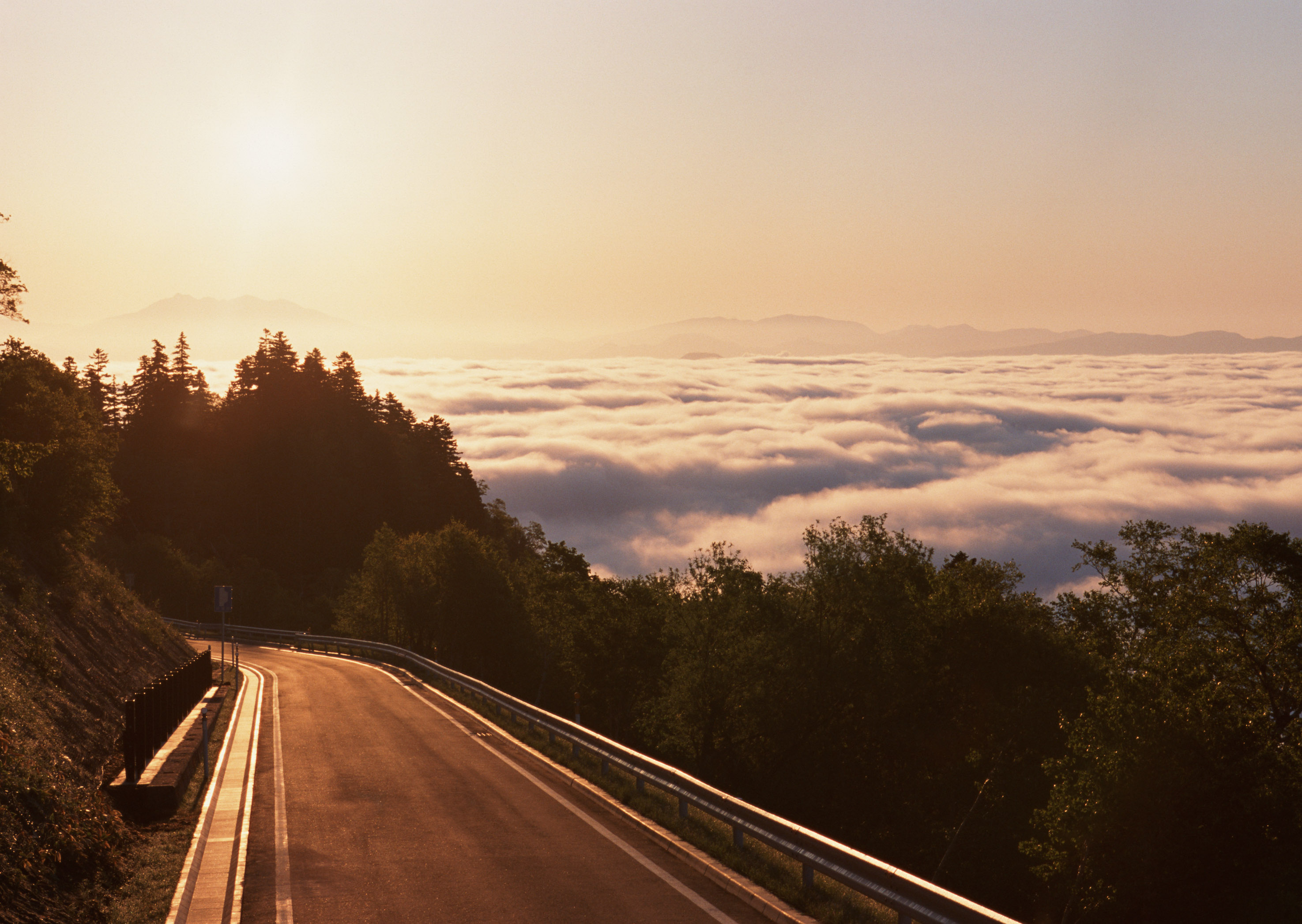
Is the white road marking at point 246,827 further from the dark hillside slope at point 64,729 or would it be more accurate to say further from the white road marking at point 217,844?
the dark hillside slope at point 64,729

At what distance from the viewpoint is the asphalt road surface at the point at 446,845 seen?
10.5 metres

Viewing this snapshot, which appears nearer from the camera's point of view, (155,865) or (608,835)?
(155,865)

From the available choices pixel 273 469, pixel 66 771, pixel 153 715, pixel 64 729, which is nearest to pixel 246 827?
pixel 66 771

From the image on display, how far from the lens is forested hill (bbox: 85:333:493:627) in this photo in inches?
5325

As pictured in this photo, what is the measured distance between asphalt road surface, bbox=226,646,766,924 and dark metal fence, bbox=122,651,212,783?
1913mm

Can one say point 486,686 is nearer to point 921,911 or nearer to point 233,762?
point 233,762

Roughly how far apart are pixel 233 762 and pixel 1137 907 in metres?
25.5

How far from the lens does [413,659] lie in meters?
46.3

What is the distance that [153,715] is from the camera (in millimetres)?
17672

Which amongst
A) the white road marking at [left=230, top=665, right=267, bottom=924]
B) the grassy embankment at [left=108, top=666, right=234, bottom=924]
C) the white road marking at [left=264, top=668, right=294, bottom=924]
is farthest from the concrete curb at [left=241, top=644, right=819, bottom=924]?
the grassy embankment at [left=108, top=666, right=234, bottom=924]

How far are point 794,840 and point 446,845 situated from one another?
4909 mm

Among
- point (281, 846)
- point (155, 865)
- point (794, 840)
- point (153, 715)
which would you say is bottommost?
point (281, 846)

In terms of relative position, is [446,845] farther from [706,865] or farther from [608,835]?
[706,865]

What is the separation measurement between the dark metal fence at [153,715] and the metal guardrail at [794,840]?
7714 mm
